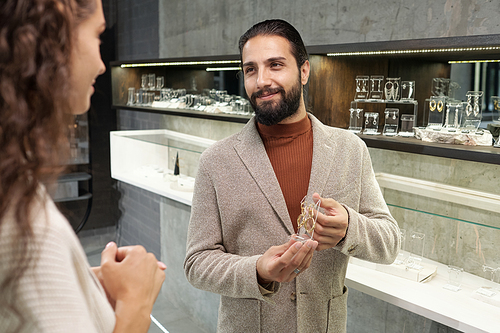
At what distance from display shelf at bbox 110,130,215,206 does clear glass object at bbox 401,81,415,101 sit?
1408 mm

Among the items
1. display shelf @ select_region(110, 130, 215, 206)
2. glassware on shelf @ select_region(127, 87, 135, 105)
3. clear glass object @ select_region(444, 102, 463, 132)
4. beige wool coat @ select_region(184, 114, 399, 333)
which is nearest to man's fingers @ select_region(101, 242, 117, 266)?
beige wool coat @ select_region(184, 114, 399, 333)

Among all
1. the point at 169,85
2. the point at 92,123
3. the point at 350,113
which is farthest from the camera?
the point at 92,123

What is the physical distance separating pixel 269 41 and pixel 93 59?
40.5 inches

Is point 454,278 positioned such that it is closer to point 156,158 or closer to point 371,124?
point 371,124

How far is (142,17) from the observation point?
467cm

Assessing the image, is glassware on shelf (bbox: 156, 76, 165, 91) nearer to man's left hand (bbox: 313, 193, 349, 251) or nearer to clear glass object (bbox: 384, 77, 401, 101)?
clear glass object (bbox: 384, 77, 401, 101)

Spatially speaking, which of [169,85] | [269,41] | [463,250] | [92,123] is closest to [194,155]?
[169,85]

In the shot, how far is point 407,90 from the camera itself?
2.10m

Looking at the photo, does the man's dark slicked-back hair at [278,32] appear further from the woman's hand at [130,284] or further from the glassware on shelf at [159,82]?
the glassware on shelf at [159,82]

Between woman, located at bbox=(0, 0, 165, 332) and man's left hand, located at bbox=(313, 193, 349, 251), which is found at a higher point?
woman, located at bbox=(0, 0, 165, 332)

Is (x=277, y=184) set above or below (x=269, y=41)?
below

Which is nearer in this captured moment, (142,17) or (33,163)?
(33,163)

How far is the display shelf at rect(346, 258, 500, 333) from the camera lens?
60.8 inches

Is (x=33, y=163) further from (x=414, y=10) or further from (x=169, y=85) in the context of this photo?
(x=169, y=85)
